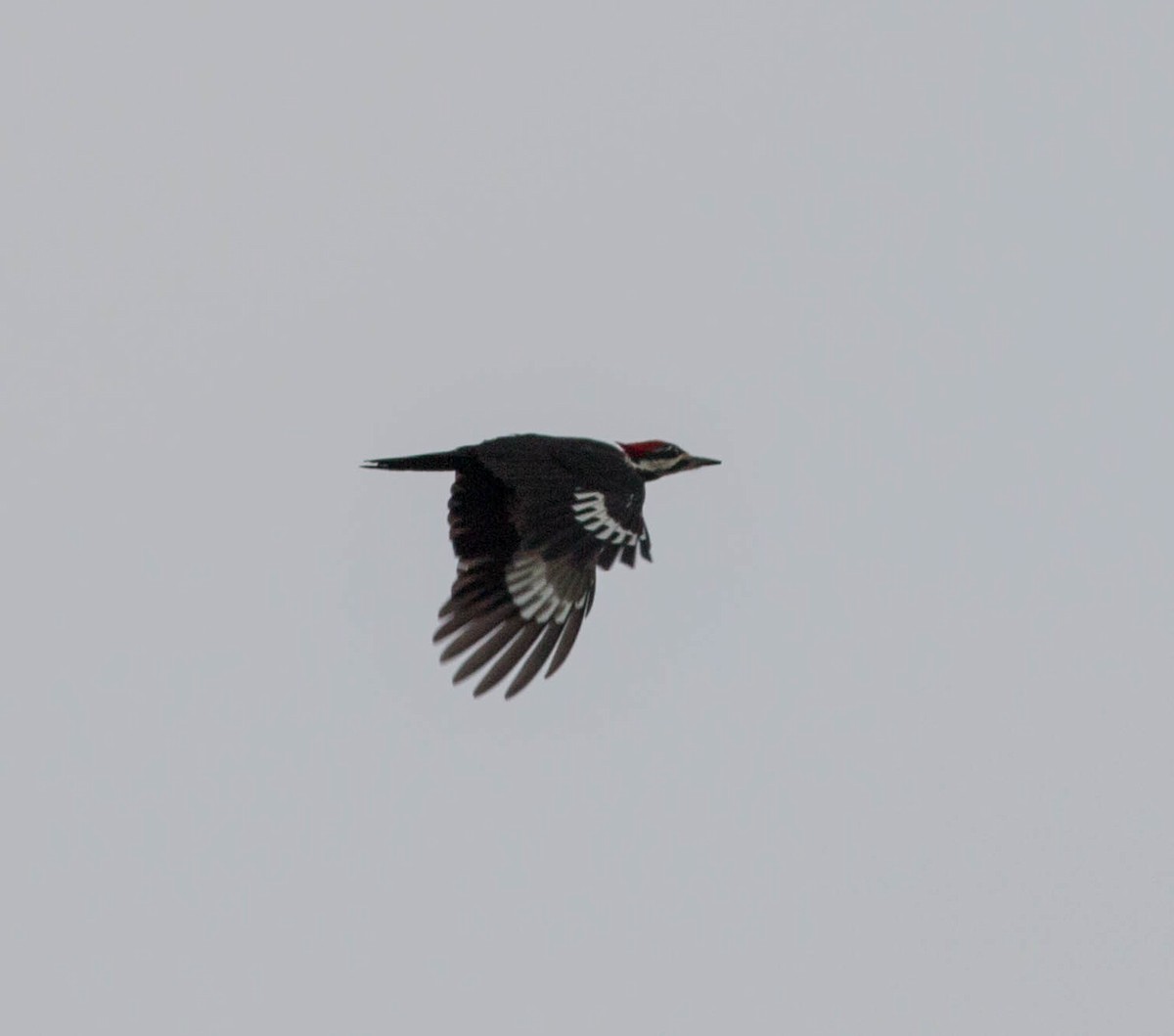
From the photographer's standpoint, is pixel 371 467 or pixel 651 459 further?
pixel 651 459

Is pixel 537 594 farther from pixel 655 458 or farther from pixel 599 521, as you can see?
pixel 655 458

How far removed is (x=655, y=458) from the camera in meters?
14.0

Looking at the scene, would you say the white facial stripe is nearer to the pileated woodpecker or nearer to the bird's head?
the bird's head

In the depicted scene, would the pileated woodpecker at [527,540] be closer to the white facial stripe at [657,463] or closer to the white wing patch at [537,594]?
the white wing patch at [537,594]

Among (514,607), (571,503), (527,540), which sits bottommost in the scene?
(514,607)

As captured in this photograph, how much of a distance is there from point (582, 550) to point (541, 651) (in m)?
0.57

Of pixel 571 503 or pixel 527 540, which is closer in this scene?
pixel 527 540

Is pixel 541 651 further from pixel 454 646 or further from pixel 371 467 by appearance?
pixel 371 467

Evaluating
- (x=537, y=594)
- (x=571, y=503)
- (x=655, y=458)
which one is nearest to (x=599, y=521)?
(x=571, y=503)

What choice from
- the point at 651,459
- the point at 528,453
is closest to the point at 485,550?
the point at 528,453

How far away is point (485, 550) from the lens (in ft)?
40.2

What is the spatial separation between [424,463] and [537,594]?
1.28 metres

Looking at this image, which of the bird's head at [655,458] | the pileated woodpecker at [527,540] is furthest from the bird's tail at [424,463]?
the bird's head at [655,458]

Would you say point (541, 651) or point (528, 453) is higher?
point (528, 453)
